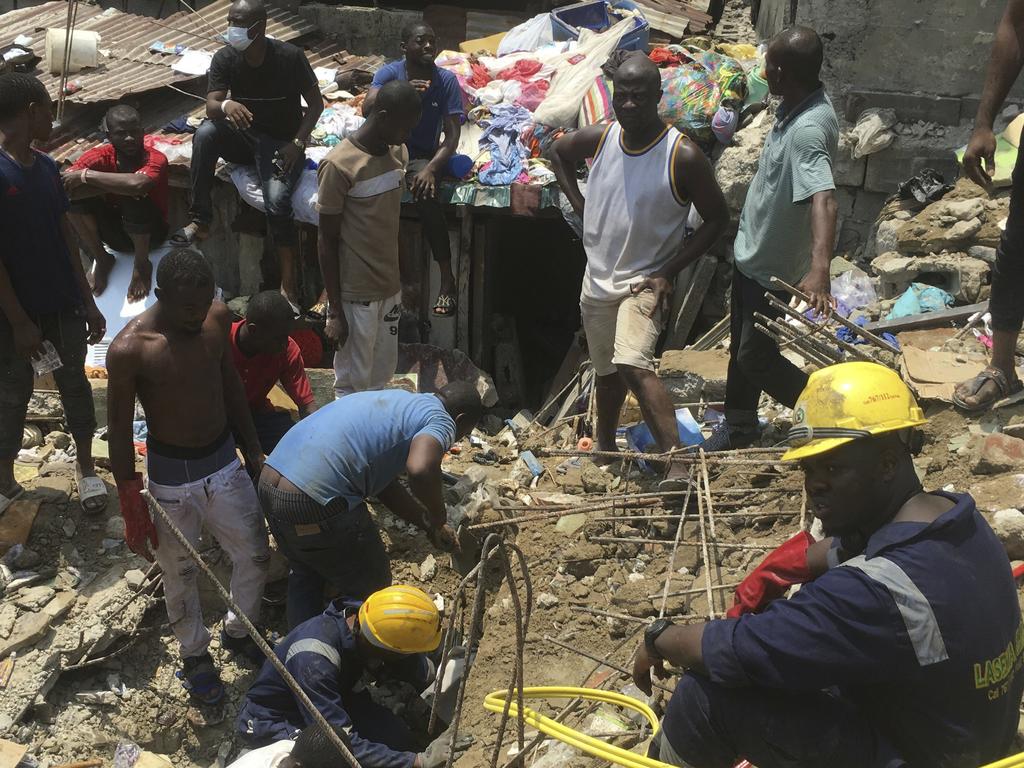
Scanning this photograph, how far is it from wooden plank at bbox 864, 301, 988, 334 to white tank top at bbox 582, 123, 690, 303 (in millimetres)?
1764

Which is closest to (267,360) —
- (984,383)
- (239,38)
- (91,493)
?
(91,493)

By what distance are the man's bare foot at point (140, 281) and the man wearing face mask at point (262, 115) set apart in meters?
0.70

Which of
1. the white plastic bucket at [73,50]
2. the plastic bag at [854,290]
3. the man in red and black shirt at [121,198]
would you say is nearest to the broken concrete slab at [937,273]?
the plastic bag at [854,290]

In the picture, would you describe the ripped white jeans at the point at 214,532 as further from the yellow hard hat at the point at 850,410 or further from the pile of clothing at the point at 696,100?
the pile of clothing at the point at 696,100

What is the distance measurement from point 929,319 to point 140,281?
5895mm

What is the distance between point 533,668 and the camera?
4.37m

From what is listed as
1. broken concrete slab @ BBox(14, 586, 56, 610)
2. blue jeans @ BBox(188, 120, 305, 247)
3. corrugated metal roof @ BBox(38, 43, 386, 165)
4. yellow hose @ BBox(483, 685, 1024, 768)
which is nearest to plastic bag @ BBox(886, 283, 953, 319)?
yellow hose @ BBox(483, 685, 1024, 768)

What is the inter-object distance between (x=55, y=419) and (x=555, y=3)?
6640mm

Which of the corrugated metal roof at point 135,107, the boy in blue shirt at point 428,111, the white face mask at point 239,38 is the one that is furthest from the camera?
the corrugated metal roof at point 135,107

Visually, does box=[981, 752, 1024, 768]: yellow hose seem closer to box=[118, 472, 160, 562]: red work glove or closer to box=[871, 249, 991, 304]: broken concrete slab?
box=[118, 472, 160, 562]: red work glove

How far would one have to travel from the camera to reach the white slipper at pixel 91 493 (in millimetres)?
5527

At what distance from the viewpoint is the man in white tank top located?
15.8ft

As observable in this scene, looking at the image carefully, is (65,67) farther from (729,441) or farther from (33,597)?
(729,441)

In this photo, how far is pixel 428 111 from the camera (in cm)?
A: 729
